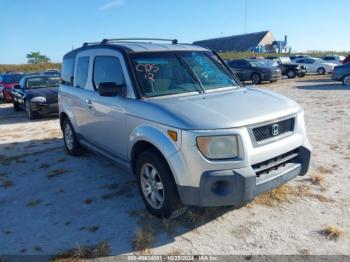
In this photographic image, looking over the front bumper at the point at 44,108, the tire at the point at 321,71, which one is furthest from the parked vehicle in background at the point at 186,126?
the tire at the point at 321,71

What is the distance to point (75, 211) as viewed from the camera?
14.0 feet

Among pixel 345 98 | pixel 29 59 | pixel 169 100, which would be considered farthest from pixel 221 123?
pixel 29 59

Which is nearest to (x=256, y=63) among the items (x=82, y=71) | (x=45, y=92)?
(x=45, y=92)

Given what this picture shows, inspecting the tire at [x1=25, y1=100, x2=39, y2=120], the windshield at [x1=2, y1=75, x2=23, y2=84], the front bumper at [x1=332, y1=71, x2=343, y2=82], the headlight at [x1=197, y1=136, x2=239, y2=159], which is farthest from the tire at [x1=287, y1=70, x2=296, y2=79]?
the headlight at [x1=197, y1=136, x2=239, y2=159]

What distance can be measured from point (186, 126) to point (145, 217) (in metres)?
1.41

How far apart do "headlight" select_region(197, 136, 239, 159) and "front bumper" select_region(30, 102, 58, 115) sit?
9.37 m

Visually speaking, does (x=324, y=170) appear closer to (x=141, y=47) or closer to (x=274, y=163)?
(x=274, y=163)

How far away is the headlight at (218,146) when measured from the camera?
320 cm

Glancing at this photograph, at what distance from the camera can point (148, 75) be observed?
424cm

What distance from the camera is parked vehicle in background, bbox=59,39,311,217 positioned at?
323cm

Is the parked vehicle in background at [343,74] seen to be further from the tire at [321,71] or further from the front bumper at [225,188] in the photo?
the front bumper at [225,188]

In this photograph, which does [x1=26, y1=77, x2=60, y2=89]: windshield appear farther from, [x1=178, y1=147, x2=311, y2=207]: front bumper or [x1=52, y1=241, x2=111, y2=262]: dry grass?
[x1=178, y1=147, x2=311, y2=207]: front bumper

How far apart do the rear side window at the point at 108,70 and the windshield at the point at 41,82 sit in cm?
849

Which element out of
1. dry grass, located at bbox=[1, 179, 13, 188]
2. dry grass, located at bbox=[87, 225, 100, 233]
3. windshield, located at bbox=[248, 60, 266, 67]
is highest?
windshield, located at bbox=[248, 60, 266, 67]
